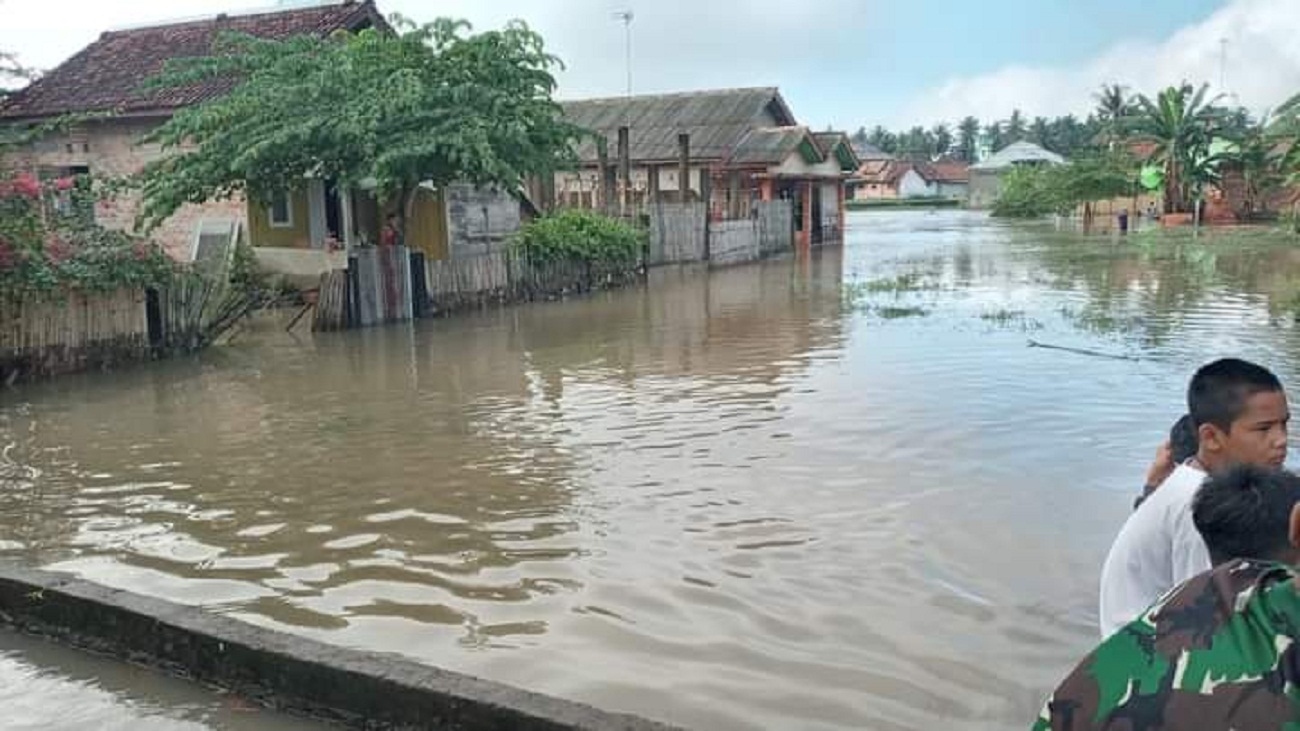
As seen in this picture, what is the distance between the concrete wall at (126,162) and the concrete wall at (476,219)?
13.0 feet

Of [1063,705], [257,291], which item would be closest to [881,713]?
[1063,705]

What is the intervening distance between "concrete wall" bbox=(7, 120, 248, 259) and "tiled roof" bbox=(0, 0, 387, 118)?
49cm

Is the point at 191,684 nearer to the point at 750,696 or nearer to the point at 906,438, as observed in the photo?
the point at 750,696

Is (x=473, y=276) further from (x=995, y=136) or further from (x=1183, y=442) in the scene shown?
(x=995, y=136)

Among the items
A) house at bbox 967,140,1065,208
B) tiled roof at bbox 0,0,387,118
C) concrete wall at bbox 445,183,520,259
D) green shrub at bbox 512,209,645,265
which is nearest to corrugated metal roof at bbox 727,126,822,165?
green shrub at bbox 512,209,645,265

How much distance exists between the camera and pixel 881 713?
4.25 meters

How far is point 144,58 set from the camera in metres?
23.4

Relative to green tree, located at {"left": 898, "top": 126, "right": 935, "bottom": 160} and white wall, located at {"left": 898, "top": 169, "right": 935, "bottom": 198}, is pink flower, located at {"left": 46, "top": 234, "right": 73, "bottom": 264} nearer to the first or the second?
white wall, located at {"left": 898, "top": 169, "right": 935, "bottom": 198}

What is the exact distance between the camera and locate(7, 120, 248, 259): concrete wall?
71.3 feet

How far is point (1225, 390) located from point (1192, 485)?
0.44 meters

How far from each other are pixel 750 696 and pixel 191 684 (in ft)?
7.32

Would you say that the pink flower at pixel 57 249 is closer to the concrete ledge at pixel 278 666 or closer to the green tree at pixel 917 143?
the concrete ledge at pixel 278 666

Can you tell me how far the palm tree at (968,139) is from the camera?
130 metres

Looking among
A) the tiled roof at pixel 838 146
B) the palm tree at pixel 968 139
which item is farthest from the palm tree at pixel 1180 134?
the palm tree at pixel 968 139
